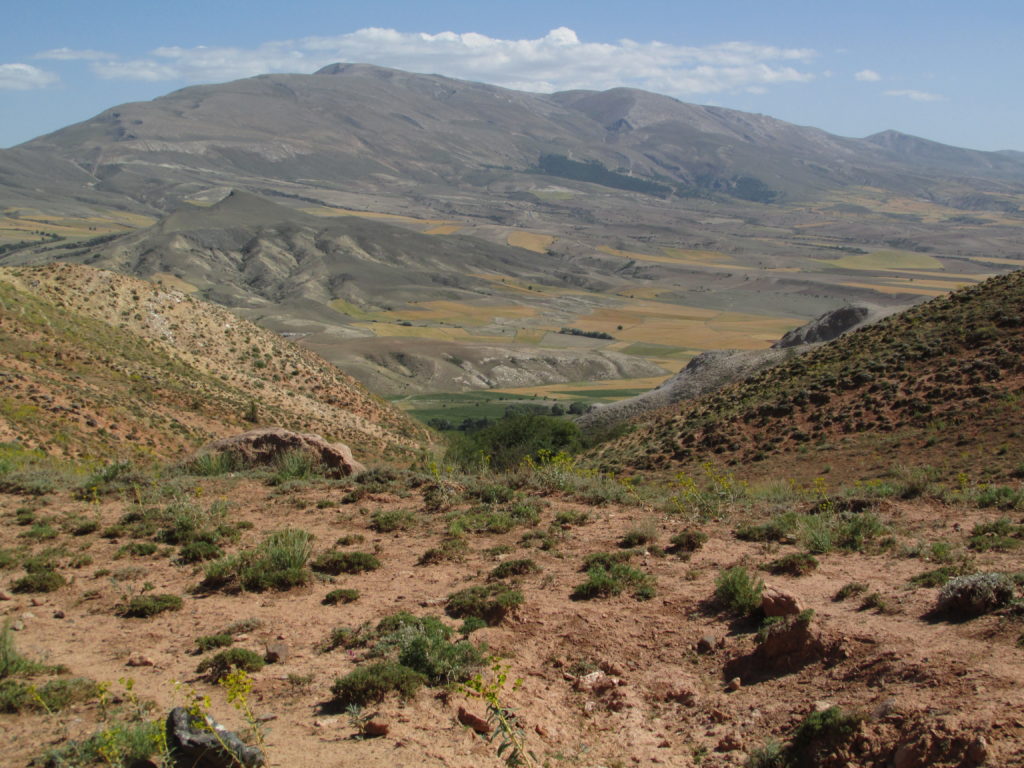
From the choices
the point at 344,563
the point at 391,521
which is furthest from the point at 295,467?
the point at 344,563

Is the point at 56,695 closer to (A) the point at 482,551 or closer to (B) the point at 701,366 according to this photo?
(A) the point at 482,551

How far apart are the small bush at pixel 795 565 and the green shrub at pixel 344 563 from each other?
4793 mm

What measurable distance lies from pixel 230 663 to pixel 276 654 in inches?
16.4

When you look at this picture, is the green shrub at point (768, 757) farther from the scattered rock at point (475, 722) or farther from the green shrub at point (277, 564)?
the green shrub at point (277, 564)

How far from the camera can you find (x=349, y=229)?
567ft

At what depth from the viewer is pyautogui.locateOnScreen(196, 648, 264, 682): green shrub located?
7.26 metres

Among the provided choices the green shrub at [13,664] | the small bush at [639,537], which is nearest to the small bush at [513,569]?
the small bush at [639,537]

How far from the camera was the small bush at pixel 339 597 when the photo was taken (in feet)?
29.4

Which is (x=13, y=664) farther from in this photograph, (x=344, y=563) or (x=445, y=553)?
(x=445, y=553)

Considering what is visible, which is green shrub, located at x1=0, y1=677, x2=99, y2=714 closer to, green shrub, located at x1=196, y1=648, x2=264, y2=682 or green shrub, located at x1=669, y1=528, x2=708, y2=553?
green shrub, located at x1=196, y1=648, x2=264, y2=682

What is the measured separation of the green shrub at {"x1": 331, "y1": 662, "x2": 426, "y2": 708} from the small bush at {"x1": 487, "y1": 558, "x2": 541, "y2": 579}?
8.72ft

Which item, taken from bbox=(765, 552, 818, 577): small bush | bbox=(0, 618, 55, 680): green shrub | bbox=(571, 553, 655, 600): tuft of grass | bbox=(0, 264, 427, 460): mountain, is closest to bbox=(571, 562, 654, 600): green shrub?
bbox=(571, 553, 655, 600): tuft of grass

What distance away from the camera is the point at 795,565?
9.30m

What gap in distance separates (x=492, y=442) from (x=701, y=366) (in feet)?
54.0
